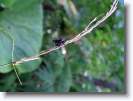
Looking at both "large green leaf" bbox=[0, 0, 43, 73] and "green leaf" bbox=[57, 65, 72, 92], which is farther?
"green leaf" bbox=[57, 65, 72, 92]

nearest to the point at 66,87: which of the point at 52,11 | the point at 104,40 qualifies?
the point at 104,40

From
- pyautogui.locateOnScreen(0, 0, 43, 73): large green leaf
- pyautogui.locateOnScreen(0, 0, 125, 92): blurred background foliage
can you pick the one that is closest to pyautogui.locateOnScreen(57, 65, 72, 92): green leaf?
pyautogui.locateOnScreen(0, 0, 125, 92): blurred background foliage

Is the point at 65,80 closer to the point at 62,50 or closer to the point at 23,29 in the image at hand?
the point at 62,50

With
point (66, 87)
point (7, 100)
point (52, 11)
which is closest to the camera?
point (7, 100)

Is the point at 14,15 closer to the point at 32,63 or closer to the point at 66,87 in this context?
the point at 32,63

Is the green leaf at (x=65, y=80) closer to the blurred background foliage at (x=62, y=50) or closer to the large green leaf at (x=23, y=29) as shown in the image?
the blurred background foliage at (x=62, y=50)

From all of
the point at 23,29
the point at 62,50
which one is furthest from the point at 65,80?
the point at 23,29

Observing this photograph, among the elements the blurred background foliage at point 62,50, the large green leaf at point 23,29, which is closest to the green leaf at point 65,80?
the blurred background foliage at point 62,50

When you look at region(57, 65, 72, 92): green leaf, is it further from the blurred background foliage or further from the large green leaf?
the large green leaf
